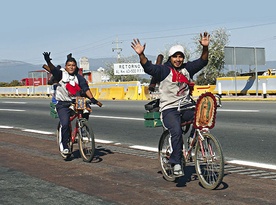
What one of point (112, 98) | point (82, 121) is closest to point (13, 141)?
point (82, 121)

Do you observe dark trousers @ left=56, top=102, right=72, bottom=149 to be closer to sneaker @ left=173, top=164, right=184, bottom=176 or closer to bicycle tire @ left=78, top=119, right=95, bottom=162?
bicycle tire @ left=78, top=119, right=95, bottom=162

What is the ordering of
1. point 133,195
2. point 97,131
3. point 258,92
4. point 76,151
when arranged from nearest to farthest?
point 133,195
point 76,151
point 97,131
point 258,92

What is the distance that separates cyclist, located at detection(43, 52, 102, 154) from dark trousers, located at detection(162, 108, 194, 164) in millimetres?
2796

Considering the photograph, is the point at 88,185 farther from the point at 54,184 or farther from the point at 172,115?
the point at 172,115

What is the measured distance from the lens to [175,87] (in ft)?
25.2

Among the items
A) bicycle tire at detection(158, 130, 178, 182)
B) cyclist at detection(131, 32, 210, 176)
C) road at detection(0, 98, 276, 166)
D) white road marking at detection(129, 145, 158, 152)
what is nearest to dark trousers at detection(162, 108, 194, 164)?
cyclist at detection(131, 32, 210, 176)

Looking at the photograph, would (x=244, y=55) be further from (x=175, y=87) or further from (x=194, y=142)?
(x=194, y=142)

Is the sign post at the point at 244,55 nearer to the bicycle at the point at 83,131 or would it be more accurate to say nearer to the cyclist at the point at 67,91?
the cyclist at the point at 67,91

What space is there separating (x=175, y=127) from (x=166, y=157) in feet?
2.40

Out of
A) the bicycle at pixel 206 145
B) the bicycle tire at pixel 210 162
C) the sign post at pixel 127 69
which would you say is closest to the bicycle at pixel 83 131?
the bicycle at pixel 206 145

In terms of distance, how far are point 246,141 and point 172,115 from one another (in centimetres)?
545

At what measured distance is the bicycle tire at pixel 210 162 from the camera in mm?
6969

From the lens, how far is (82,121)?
10055mm

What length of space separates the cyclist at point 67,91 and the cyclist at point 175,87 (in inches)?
107
